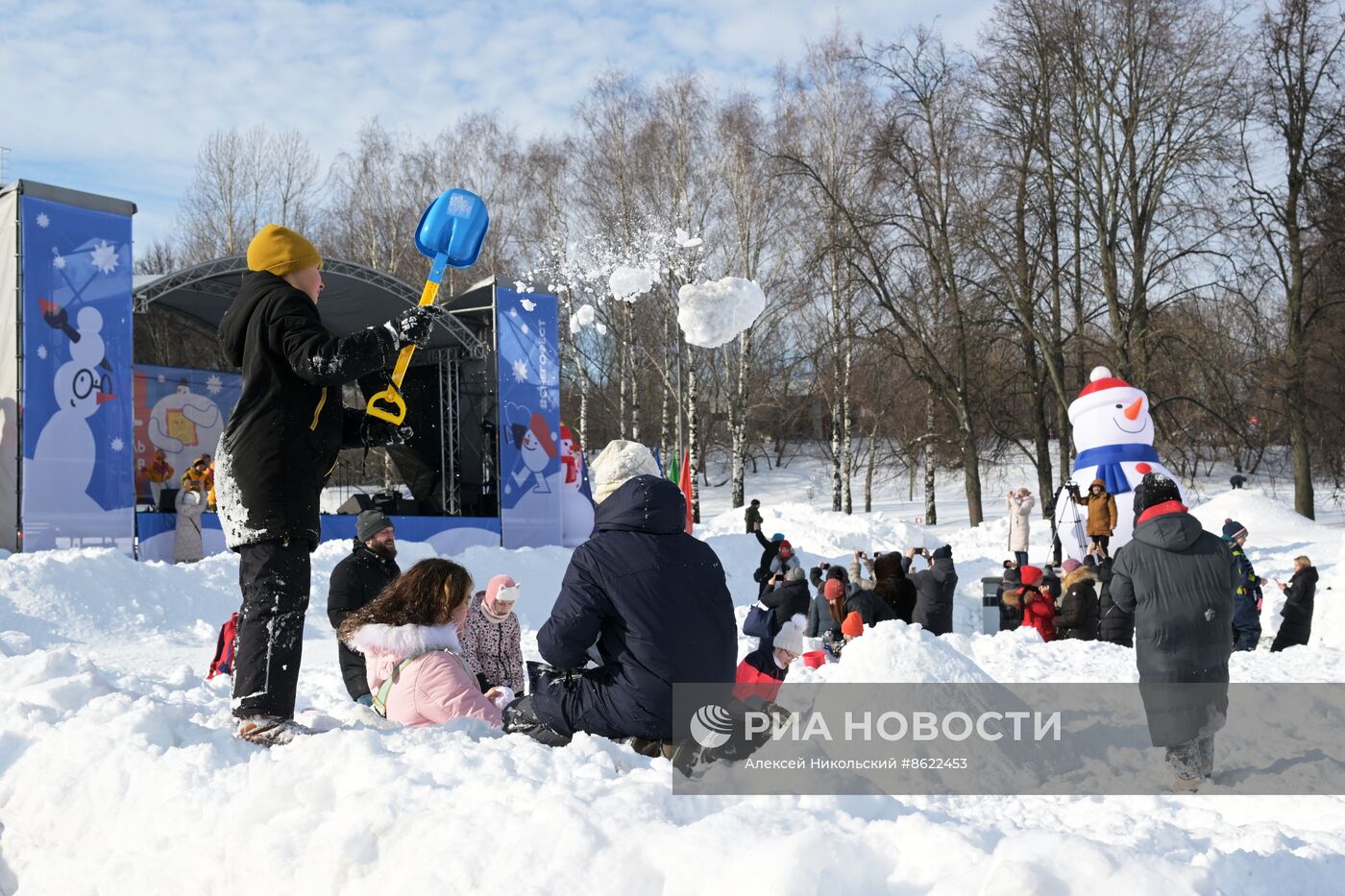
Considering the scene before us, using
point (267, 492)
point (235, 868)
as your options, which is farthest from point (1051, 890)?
point (267, 492)

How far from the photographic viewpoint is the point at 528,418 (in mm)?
18469

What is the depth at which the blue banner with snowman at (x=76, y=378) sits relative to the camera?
12859mm

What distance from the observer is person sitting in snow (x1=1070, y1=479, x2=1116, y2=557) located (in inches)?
582

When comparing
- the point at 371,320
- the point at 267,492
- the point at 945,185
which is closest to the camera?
the point at 267,492

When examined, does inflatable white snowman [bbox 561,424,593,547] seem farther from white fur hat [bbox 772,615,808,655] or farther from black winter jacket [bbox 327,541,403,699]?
white fur hat [bbox 772,615,808,655]

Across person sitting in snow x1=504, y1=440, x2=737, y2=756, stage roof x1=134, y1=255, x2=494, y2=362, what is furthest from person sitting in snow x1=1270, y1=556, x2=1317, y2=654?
stage roof x1=134, y1=255, x2=494, y2=362

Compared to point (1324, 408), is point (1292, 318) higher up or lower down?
higher up

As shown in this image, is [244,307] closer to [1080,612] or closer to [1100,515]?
[1080,612]

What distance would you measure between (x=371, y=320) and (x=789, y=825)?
1904cm

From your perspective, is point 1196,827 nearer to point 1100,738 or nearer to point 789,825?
point 1100,738

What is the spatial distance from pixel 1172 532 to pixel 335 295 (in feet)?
53.5

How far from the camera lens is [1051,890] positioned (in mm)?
2232

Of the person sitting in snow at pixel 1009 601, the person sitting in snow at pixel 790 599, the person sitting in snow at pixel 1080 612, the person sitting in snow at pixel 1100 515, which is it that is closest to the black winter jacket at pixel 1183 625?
the person sitting in snow at pixel 790 599

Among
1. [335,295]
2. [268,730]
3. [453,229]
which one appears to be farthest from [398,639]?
[335,295]
